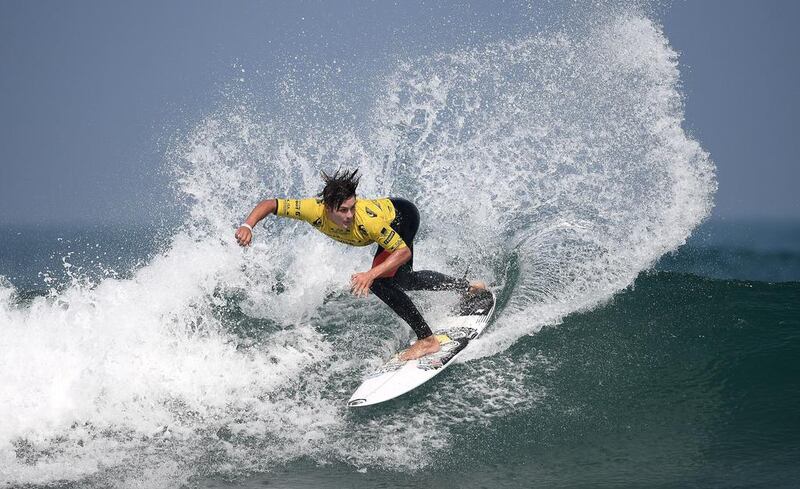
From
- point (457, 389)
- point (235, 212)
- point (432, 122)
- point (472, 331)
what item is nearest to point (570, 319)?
point (472, 331)

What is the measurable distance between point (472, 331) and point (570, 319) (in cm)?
120

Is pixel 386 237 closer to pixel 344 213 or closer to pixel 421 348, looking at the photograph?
Answer: pixel 344 213

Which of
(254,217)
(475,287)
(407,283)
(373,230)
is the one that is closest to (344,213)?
(373,230)

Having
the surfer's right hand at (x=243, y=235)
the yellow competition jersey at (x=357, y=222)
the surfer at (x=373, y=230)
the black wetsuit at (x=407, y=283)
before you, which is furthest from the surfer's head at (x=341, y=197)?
the black wetsuit at (x=407, y=283)

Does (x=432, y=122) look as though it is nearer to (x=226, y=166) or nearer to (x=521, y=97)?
(x=521, y=97)

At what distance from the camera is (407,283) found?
6172 mm

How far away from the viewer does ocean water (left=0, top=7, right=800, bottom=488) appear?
4754 mm

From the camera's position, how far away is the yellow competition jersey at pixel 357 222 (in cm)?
545

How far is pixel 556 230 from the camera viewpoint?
8.21 m

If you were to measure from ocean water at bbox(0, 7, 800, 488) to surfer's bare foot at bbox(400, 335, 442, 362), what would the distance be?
30 cm

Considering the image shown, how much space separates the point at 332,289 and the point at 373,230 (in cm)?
255

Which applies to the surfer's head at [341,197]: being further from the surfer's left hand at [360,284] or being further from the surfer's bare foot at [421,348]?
the surfer's bare foot at [421,348]

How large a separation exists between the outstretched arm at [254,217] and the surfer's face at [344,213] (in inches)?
21.4

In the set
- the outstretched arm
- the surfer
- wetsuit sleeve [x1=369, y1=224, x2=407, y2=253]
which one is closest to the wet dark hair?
the surfer
